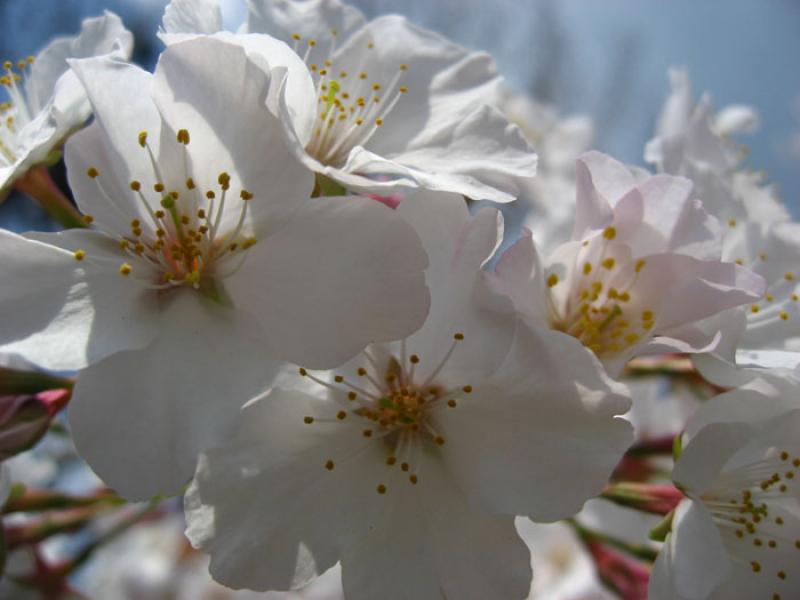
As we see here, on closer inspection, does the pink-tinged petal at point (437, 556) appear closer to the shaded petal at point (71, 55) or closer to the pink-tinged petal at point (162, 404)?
the pink-tinged petal at point (162, 404)

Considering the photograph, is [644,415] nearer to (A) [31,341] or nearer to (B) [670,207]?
(B) [670,207]

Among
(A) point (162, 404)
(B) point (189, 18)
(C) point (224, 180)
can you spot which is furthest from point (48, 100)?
(A) point (162, 404)

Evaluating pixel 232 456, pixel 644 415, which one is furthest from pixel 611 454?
pixel 644 415

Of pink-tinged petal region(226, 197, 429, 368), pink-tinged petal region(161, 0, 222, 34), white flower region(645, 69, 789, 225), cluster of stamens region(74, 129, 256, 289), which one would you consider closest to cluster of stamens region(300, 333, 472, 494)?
pink-tinged petal region(226, 197, 429, 368)

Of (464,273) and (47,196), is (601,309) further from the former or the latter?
(47,196)

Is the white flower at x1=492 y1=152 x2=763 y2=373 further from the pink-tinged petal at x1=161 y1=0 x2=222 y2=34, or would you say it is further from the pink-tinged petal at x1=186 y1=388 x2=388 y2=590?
the pink-tinged petal at x1=161 y1=0 x2=222 y2=34

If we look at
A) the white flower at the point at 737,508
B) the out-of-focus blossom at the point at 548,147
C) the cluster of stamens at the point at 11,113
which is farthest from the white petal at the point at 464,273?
the out-of-focus blossom at the point at 548,147
